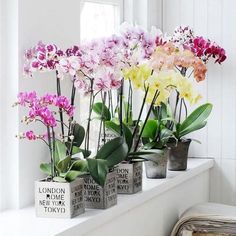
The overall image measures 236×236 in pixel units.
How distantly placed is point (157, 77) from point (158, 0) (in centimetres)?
93

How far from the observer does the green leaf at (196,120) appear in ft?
7.47

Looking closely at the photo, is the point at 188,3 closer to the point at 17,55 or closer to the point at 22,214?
the point at 17,55

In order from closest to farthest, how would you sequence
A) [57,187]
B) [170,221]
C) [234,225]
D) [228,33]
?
[57,187], [234,225], [170,221], [228,33]

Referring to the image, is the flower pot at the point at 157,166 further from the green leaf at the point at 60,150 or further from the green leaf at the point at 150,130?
the green leaf at the point at 60,150

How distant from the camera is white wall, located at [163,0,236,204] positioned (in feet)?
8.42

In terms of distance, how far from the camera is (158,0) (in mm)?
2672

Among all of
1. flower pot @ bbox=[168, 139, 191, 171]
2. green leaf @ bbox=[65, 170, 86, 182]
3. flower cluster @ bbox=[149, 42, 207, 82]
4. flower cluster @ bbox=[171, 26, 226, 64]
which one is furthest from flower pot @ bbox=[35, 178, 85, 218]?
flower cluster @ bbox=[171, 26, 226, 64]

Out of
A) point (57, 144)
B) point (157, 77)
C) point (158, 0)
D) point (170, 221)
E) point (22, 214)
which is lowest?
point (170, 221)

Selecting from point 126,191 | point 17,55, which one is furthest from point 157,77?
point 17,55

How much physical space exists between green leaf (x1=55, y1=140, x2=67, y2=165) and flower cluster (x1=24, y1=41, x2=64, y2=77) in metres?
0.21

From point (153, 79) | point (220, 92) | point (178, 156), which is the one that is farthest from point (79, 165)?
point (220, 92)

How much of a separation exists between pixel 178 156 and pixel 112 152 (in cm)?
71

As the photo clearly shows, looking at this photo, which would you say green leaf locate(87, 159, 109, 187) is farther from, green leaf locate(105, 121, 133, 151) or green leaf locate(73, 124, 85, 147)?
green leaf locate(105, 121, 133, 151)

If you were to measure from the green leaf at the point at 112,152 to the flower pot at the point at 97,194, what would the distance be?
0.05 metres
